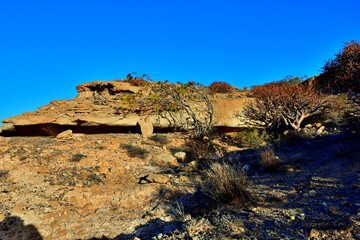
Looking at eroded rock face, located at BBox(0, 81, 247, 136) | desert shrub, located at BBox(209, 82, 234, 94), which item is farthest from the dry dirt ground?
desert shrub, located at BBox(209, 82, 234, 94)

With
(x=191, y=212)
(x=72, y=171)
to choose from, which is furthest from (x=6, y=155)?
(x=191, y=212)

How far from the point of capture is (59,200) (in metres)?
5.70

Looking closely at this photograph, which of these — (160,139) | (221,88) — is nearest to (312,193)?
(160,139)

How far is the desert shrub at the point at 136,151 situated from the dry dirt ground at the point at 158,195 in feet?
0.11

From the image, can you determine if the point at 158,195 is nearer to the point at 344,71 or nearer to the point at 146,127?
the point at 146,127

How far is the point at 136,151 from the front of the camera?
877cm

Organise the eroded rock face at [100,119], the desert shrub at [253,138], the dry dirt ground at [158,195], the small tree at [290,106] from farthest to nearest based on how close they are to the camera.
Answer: the small tree at [290,106] < the eroded rock face at [100,119] < the desert shrub at [253,138] < the dry dirt ground at [158,195]

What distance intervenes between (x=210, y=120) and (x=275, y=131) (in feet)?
8.63

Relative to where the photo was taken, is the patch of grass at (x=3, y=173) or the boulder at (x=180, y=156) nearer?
the patch of grass at (x=3, y=173)

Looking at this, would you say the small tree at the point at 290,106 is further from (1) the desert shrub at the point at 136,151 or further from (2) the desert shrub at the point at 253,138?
(1) the desert shrub at the point at 136,151

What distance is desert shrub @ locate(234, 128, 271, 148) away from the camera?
9.96 metres

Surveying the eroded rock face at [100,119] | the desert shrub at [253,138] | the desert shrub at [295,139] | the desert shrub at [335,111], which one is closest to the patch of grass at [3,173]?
the eroded rock face at [100,119]

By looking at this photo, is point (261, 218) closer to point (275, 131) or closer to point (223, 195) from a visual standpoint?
point (223, 195)

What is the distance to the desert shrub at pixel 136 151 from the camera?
28.2 ft
